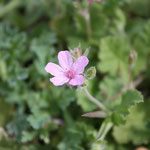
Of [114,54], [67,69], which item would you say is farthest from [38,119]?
[114,54]

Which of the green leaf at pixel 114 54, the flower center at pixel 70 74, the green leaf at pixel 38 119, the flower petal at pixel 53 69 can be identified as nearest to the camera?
the flower petal at pixel 53 69

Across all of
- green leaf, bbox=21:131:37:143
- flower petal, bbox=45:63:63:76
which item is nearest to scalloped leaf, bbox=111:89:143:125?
flower petal, bbox=45:63:63:76

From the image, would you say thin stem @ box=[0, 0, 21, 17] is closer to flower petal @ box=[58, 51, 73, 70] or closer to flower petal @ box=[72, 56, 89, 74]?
flower petal @ box=[58, 51, 73, 70]

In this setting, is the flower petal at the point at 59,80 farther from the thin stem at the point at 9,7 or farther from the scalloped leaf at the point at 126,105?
the thin stem at the point at 9,7

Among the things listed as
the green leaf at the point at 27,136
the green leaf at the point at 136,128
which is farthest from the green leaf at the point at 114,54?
the green leaf at the point at 27,136

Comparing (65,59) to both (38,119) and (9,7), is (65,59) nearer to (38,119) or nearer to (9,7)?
(38,119)

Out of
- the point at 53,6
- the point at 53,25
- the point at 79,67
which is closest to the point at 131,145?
the point at 79,67
